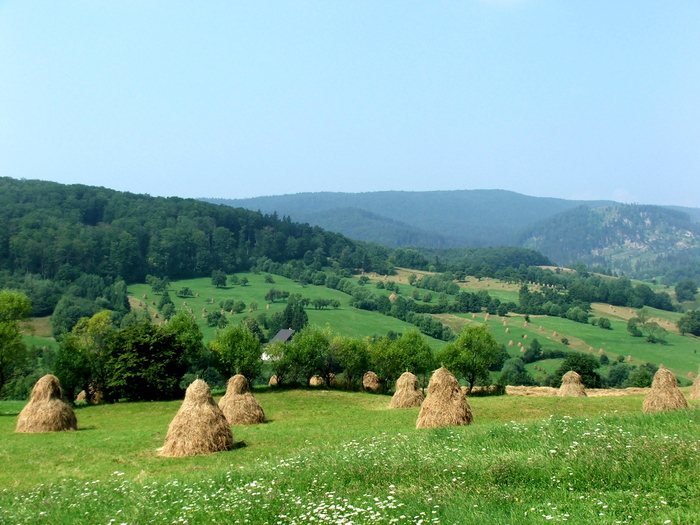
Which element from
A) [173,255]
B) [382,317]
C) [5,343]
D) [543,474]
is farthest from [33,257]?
[543,474]

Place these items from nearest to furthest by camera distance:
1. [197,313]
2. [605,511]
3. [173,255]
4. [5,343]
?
1. [605,511]
2. [5,343]
3. [197,313]
4. [173,255]

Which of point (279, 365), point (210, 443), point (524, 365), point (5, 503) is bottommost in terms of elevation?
point (524, 365)

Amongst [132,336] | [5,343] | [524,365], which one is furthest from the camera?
[524,365]

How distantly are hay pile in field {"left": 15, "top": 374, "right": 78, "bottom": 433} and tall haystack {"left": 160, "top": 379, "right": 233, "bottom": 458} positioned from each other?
440 inches

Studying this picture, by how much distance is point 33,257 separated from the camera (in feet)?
424

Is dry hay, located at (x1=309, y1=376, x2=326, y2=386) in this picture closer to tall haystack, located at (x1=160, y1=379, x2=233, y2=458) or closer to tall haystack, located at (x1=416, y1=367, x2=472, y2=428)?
tall haystack, located at (x1=416, y1=367, x2=472, y2=428)

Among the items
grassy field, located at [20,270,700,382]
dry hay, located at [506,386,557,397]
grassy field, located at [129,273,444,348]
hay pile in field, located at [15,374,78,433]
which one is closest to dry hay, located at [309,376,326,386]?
dry hay, located at [506,386,557,397]

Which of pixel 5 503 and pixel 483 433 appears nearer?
pixel 5 503

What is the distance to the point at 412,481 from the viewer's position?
12922mm

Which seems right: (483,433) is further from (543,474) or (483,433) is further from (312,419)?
(312,419)

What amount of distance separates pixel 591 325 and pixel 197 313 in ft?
295

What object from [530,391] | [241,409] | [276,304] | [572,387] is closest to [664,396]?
[572,387]

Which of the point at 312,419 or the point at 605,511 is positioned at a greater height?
the point at 605,511

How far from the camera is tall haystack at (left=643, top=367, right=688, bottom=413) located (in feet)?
97.2
